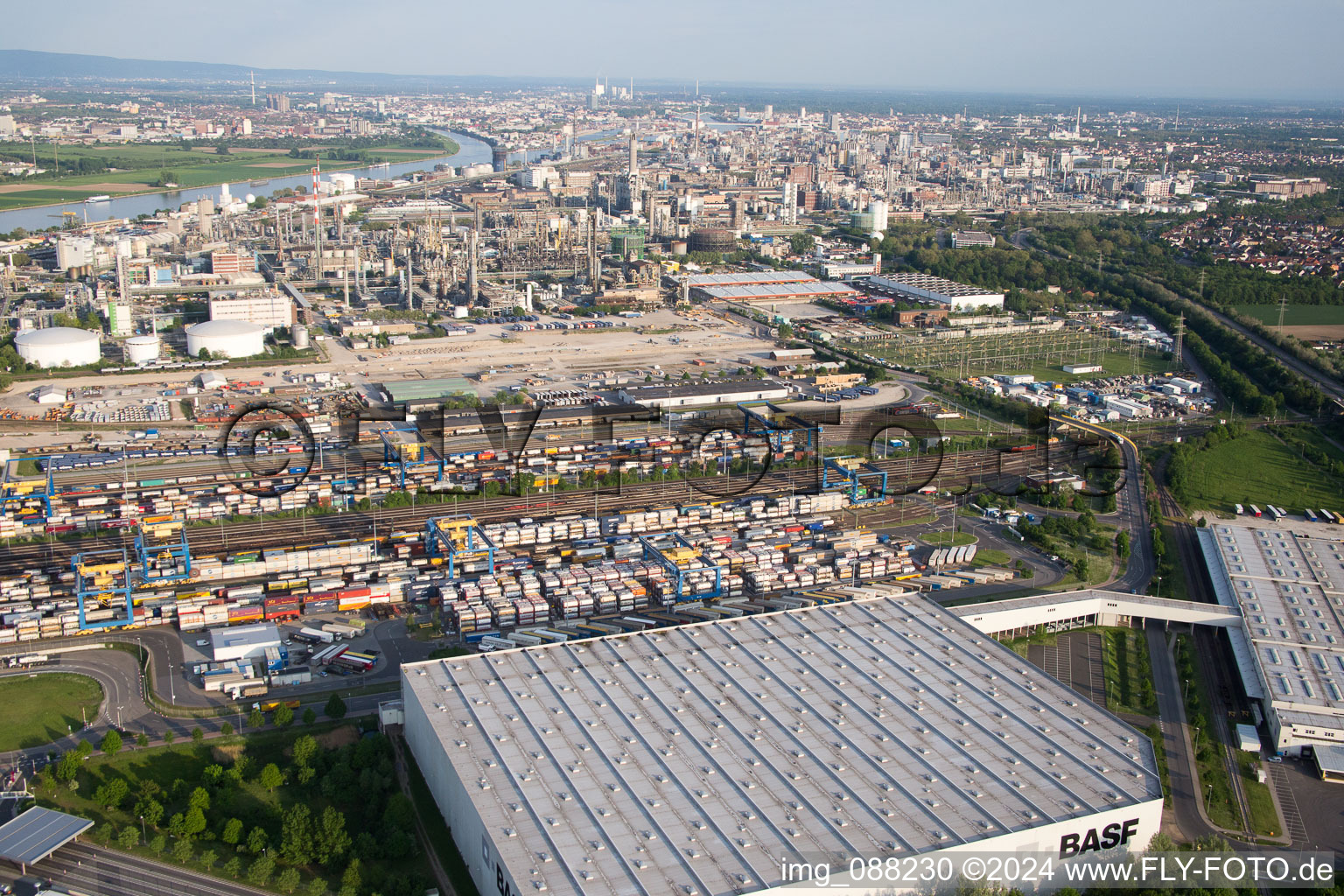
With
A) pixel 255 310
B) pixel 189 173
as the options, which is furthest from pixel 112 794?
pixel 189 173

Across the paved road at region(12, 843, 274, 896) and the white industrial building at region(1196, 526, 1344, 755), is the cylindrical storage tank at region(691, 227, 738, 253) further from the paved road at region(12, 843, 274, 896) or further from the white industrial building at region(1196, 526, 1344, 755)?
the paved road at region(12, 843, 274, 896)

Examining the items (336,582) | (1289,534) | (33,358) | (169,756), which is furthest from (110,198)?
(1289,534)

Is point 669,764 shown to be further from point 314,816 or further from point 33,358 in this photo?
point 33,358

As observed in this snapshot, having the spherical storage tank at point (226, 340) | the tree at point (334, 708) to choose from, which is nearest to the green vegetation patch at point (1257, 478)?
the tree at point (334, 708)

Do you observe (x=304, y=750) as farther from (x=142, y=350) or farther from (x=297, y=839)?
(x=142, y=350)

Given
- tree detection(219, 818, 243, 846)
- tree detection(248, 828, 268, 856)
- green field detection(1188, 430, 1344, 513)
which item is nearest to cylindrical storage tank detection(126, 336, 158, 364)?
tree detection(219, 818, 243, 846)

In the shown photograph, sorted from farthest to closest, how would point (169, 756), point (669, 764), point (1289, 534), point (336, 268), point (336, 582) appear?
point (336, 268), point (1289, 534), point (336, 582), point (169, 756), point (669, 764)
